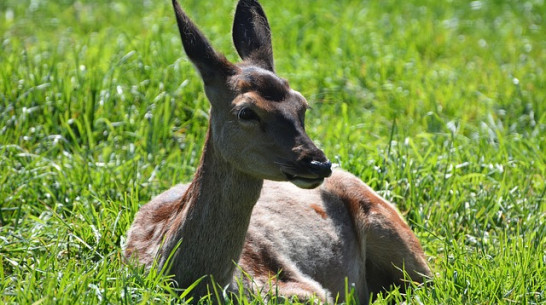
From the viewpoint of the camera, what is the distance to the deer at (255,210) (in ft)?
15.1

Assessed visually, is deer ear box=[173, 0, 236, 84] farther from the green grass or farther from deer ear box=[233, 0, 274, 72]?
the green grass

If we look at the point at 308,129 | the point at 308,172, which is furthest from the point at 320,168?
the point at 308,129

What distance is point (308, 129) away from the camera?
7.11m

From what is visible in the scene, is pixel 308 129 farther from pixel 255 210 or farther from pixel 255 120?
pixel 255 120

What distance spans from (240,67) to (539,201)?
2321mm

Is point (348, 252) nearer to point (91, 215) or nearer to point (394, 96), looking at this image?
point (91, 215)

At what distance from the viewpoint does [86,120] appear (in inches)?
261

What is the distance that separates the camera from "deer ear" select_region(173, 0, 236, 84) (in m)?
4.76

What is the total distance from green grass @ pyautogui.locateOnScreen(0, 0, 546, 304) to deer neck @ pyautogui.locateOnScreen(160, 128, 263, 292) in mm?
199

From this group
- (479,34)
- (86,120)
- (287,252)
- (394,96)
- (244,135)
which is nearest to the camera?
(244,135)

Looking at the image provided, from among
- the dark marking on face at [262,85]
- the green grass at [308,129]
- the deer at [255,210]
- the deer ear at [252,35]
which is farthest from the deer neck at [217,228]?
the deer ear at [252,35]

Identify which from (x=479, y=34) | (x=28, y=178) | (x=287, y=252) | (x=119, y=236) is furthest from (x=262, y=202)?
(x=479, y=34)

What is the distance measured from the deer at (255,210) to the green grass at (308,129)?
0.22 meters

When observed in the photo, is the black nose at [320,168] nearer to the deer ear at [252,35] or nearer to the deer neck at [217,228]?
the deer neck at [217,228]
